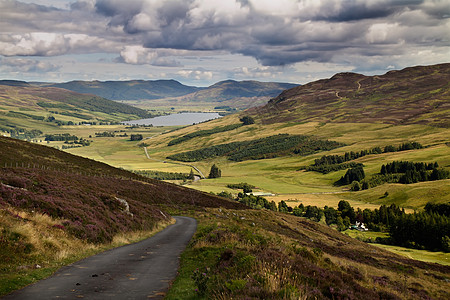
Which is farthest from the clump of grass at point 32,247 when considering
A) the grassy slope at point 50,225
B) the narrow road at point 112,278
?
the narrow road at point 112,278

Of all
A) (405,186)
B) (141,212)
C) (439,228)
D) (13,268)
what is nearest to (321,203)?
(405,186)

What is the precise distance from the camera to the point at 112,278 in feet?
52.4

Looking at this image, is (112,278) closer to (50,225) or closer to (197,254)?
(197,254)

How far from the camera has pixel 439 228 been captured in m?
91.8

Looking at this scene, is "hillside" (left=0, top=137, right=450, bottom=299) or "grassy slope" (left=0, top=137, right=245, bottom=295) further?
"grassy slope" (left=0, top=137, right=245, bottom=295)

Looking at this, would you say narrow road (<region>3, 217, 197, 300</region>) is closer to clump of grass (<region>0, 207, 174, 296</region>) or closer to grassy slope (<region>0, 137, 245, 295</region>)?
clump of grass (<region>0, 207, 174, 296</region>)

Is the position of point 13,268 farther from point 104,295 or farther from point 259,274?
point 259,274

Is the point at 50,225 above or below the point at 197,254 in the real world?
above

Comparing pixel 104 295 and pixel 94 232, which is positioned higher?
pixel 104 295

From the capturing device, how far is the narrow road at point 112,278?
1334 cm

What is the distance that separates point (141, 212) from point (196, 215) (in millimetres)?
20831

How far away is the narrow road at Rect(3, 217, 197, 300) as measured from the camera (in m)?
13.3

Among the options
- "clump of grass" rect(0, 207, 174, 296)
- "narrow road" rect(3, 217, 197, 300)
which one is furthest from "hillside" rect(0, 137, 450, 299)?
"narrow road" rect(3, 217, 197, 300)

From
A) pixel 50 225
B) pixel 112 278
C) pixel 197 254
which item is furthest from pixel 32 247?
pixel 197 254
